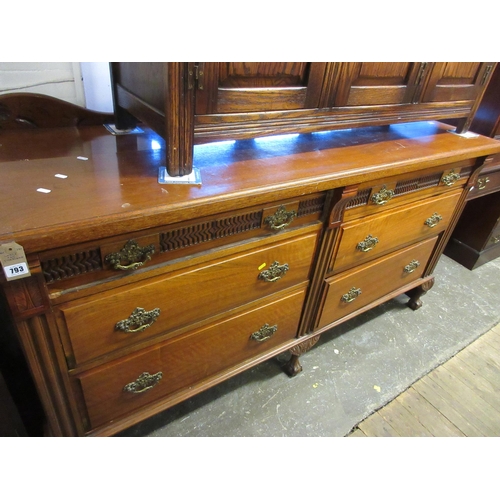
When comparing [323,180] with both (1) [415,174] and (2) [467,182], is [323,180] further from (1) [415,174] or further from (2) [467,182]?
(2) [467,182]

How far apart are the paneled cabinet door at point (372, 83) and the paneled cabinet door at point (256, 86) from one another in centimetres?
6

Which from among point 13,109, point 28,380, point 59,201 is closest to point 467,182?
point 59,201

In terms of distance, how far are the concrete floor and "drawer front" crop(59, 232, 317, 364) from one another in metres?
0.56

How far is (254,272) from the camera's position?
1.01 metres

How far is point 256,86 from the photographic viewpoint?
875 millimetres

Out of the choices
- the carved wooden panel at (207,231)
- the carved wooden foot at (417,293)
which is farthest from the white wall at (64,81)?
the carved wooden foot at (417,293)

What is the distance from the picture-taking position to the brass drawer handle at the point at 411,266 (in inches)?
63.2

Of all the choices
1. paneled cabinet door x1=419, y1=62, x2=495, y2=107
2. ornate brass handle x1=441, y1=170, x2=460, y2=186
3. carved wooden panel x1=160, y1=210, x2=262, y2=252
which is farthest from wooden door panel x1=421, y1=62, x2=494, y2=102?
carved wooden panel x1=160, y1=210, x2=262, y2=252

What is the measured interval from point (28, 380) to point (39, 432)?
0.16 meters

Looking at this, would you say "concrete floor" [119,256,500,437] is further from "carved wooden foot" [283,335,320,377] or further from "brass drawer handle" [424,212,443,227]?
"brass drawer handle" [424,212,443,227]

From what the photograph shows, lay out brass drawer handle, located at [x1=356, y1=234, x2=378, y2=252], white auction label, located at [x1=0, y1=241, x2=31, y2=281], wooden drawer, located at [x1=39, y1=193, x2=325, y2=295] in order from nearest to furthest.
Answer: white auction label, located at [x1=0, y1=241, x2=31, y2=281] → wooden drawer, located at [x1=39, y1=193, x2=325, y2=295] → brass drawer handle, located at [x1=356, y1=234, x2=378, y2=252]

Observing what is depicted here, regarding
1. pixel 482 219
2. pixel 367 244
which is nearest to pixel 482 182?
pixel 482 219

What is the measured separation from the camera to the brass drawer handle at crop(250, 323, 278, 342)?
1.19 metres

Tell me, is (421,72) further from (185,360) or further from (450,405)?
(450,405)
